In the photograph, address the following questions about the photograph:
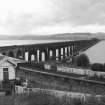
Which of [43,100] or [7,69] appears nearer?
[43,100]

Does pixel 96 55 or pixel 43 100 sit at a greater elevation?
pixel 96 55

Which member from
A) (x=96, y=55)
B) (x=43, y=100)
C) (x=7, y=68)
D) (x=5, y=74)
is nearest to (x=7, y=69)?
(x=7, y=68)

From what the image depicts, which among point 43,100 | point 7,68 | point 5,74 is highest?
point 7,68

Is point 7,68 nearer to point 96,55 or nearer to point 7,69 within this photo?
point 7,69

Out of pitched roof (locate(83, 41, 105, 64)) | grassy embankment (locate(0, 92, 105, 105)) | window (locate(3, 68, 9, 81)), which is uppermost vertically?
pitched roof (locate(83, 41, 105, 64))

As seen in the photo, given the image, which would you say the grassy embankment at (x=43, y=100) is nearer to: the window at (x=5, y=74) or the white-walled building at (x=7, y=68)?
the window at (x=5, y=74)

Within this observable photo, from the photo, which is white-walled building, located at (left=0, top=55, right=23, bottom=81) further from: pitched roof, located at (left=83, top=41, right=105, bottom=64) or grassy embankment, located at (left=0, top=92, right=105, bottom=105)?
pitched roof, located at (left=83, top=41, right=105, bottom=64)

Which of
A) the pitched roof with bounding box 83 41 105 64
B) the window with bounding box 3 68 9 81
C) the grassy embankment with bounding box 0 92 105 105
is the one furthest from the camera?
the pitched roof with bounding box 83 41 105 64

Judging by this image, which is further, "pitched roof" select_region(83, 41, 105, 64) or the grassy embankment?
"pitched roof" select_region(83, 41, 105, 64)

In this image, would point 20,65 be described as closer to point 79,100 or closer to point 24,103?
point 24,103

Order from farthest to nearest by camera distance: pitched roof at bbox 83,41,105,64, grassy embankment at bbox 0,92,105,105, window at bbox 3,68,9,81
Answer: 1. pitched roof at bbox 83,41,105,64
2. window at bbox 3,68,9,81
3. grassy embankment at bbox 0,92,105,105

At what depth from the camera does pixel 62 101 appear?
1628cm

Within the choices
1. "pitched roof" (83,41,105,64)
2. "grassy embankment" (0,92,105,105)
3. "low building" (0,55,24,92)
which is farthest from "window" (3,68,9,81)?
"pitched roof" (83,41,105,64)

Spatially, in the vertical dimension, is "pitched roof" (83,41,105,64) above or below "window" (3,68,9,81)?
above
